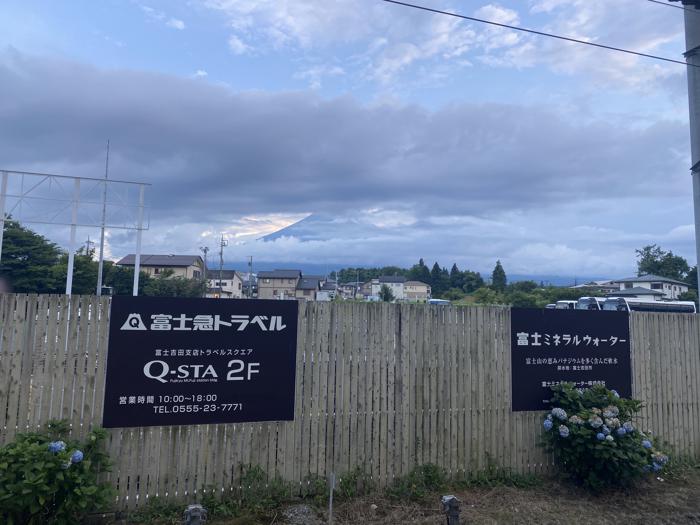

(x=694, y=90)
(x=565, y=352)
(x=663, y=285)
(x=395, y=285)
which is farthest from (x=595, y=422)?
(x=395, y=285)

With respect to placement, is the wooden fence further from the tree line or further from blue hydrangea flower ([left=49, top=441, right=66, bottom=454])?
the tree line

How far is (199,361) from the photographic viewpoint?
503cm

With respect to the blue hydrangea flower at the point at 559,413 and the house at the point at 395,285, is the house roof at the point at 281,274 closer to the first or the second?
the house at the point at 395,285

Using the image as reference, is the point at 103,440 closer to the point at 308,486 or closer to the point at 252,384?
the point at 252,384

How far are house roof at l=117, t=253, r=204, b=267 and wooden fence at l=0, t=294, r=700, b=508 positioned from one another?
2620 inches

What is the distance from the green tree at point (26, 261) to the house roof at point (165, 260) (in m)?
25.8

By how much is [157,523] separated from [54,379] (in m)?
1.62

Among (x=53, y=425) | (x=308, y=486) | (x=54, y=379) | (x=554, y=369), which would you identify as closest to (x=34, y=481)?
(x=53, y=425)

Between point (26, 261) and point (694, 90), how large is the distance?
144 ft

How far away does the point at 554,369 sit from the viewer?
6.29m

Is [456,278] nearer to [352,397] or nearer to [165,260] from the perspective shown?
[165,260]

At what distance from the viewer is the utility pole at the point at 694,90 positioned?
30.0 ft

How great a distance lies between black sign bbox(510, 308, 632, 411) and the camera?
6.16m

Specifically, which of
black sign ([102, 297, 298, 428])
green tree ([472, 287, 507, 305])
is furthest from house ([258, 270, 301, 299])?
black sign ([102, 297, 298, 428])
